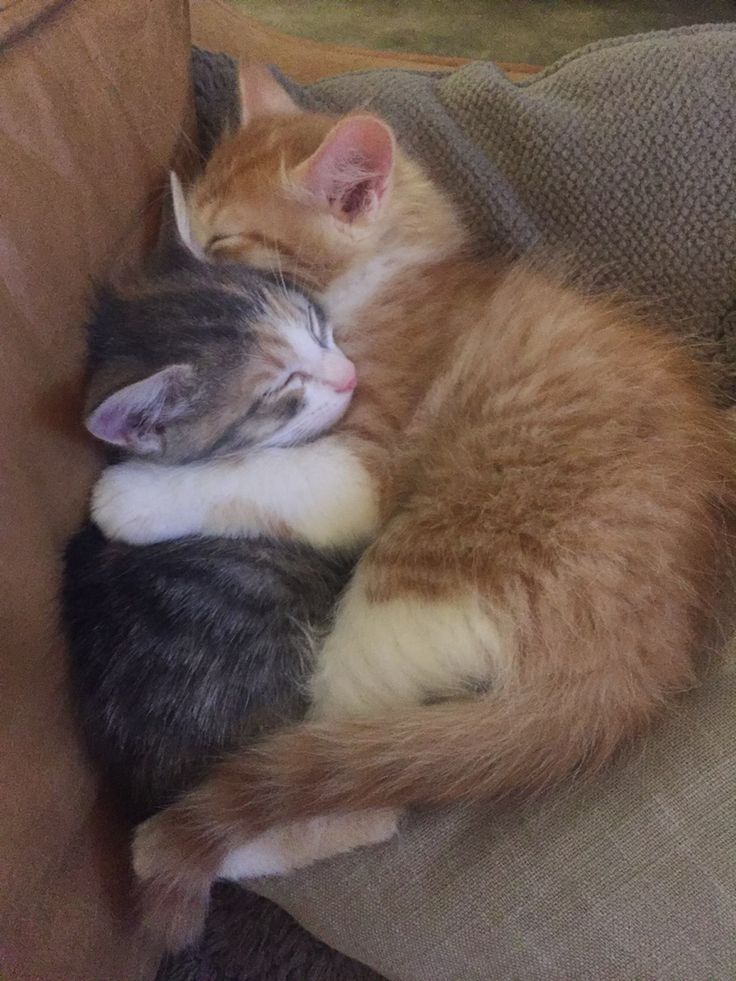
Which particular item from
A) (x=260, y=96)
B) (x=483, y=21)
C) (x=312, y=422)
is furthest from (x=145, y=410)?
(x=483, y=21)

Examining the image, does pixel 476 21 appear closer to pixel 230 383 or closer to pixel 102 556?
pixel 230 383

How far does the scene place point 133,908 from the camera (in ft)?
3.01

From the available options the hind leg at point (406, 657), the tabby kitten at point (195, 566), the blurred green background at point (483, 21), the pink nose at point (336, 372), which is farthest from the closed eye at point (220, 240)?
the blurred green background at point (483, 21)

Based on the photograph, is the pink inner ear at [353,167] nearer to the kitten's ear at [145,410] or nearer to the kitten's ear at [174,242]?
the kitten's ear at [174,242]

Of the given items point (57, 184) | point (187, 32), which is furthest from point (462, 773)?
point (187, 32)

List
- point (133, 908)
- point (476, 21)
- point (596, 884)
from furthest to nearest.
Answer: point (476, 21) < point (133, 908) < point (596, 884)

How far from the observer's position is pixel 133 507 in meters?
0.97

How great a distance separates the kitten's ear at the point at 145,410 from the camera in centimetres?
87

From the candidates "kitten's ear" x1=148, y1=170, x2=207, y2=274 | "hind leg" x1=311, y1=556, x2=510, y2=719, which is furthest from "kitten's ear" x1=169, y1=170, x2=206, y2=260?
"hind leg" x1=311, y1=556, x2=510, y2=719

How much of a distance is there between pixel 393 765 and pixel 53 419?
1.74 feet

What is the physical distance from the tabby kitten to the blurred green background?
1.95 metres

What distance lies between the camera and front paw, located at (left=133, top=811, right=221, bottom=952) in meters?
0.81

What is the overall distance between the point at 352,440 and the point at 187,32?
2.08 feet

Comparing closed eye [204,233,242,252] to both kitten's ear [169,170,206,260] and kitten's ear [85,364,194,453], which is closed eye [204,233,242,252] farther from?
kitten's ear [85,364,194,453]
